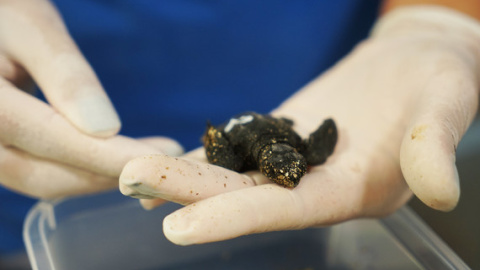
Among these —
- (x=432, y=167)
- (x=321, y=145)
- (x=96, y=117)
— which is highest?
(x=96, y=117)

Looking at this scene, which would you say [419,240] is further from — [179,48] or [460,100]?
[179,48]

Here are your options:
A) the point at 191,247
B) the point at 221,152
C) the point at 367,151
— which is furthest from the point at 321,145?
the point at 191,247

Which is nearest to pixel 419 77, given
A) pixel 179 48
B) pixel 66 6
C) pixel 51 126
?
pixel 179 48

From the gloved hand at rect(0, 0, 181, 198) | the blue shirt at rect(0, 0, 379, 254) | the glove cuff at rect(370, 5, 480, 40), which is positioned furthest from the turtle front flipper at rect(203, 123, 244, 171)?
the glove cuff at rect(370, 5, 480, 40)

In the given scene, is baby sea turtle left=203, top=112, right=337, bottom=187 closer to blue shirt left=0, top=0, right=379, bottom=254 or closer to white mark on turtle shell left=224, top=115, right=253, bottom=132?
white mark on turtle shell left=224, top=115, right=253, bottom=132

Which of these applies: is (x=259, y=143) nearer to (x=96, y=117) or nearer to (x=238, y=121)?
(x=238, y=121)

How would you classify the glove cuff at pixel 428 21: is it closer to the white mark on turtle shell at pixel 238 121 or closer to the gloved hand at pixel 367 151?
the gloved hand at pixel 367 151

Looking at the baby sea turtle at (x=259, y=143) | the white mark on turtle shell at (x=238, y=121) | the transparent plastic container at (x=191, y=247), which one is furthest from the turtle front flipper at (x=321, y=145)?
the transparent plastic container at (x=191, y=247)
